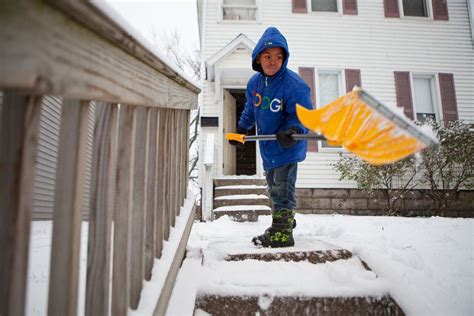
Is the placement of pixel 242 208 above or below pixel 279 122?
below

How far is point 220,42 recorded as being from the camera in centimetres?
812

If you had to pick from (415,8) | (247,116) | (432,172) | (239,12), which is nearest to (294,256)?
(247,116)

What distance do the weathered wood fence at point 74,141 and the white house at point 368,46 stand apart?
21.6ft

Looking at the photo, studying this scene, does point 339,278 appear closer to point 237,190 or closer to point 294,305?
point 294,305

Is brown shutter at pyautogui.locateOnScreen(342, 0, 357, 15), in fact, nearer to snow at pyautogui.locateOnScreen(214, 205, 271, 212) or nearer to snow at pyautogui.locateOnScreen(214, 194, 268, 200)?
snow at pyautogui.locateOnScreen(214, 194, 268, 200)

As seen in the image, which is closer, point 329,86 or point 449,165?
point 449,165

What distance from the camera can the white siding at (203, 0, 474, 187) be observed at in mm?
8180

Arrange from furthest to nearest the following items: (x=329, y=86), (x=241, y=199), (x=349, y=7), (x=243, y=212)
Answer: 1. (x=349, y=7)
2. (x=329, y=86)
3. (x=241, y=199)
4. (x=243, y=212)

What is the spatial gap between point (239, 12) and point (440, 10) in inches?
244

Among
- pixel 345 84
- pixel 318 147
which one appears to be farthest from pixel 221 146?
pixel 345 84

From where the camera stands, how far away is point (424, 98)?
27.5ft

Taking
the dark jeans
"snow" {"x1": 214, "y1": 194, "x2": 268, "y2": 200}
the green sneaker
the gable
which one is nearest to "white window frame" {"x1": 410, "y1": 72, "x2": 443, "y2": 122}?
the gable

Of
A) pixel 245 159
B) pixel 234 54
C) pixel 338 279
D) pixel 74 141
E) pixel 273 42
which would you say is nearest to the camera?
pixel 74 141

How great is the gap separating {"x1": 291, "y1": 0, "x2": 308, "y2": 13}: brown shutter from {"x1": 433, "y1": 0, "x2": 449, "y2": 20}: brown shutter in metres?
4.01
